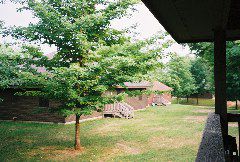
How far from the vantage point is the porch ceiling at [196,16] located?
3.45 meters

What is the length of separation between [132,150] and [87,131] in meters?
6.65

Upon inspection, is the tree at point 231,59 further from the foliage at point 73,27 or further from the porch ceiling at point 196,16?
the porch ceiling at point 196,16

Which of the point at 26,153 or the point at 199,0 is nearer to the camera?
the point at 199,0

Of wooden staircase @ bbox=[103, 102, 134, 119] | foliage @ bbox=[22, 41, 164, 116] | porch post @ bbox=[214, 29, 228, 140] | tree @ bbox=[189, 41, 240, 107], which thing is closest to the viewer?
porch post @ bbox=[214, 29, 228, 140]

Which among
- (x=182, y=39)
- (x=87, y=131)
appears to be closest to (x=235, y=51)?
(x=87, y=131)

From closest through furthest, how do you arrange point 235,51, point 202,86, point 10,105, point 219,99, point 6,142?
point 219,99, point 6,142, point 235,51, point 10,105, point 202,86

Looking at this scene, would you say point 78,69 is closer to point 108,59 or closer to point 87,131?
point 108,59

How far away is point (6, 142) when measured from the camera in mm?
15453

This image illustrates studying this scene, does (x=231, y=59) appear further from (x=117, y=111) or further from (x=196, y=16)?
(x=196, y=16)

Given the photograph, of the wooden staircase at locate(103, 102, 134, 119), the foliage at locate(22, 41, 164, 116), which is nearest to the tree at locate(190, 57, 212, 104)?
the wooden staircase at locate(103, 102, 134, 119)

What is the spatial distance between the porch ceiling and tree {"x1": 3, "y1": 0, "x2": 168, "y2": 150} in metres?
6.32

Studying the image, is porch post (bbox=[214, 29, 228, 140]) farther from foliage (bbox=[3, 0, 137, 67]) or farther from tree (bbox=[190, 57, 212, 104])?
tree (bbox=[190, 57, 212, 104])

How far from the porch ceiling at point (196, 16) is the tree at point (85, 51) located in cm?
632

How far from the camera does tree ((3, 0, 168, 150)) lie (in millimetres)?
11898
